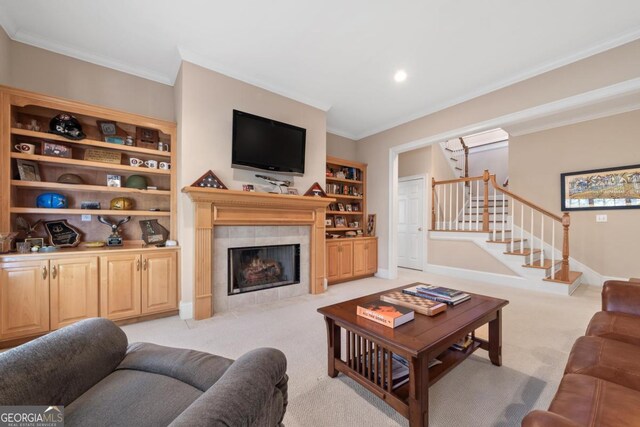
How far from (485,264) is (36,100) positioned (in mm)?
6332

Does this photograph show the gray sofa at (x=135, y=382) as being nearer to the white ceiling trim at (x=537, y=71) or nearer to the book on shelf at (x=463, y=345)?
the book on shelf at (x=463, y=345)

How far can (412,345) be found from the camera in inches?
49.9

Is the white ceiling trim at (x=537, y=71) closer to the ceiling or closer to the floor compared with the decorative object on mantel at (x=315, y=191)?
closer to the ceiling

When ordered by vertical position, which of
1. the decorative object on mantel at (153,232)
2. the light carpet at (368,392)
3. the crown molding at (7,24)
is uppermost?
the crown molding at (7,24)

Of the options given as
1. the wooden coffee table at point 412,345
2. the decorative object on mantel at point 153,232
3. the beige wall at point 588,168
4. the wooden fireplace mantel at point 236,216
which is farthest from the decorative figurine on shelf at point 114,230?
the beige wall at point 588,168

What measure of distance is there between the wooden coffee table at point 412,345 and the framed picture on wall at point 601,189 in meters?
4.02

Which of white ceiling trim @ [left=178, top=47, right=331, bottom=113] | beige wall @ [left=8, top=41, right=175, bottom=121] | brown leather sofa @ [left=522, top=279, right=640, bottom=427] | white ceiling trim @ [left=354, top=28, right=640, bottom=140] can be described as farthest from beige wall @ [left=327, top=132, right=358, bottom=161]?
brown leather sofa @ [left=522, top=279, right=640, bottom=427]

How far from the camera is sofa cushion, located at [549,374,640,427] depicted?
83 centimetres

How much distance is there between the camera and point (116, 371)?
1112 millimetres

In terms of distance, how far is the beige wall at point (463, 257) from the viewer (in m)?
4.45

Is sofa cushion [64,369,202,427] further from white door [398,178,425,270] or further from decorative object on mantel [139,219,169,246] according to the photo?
white door [398,178,425,270]

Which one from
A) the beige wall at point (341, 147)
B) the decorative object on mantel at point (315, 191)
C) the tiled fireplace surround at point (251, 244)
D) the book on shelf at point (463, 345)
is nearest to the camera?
the book on shelf at point (463, 345)

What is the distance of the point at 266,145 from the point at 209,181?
0.86 m

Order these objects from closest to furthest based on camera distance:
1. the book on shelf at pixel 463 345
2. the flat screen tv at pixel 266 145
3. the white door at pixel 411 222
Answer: the book on shelf at pixel 463 345
the flat screen tv at pixel 266 145
the white door at pixel 411 222
